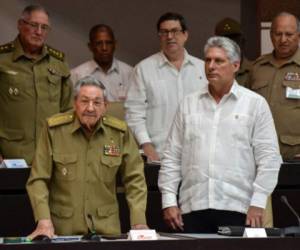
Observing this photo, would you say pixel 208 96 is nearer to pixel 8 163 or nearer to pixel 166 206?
pixel 166 206

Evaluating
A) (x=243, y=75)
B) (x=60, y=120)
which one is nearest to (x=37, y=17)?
(x=60, y=120)

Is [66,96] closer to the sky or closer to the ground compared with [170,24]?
closer to the ground

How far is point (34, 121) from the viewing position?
6703 millimetres

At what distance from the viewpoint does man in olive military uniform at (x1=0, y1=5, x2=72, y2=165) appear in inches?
261

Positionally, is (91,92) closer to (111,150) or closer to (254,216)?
(111,150)

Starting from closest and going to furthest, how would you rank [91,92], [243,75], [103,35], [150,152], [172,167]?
[91,92]
[172,167]
[150,152]
[243,75]
[103,35]

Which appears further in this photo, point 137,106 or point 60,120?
point 137,106

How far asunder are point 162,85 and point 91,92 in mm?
1498

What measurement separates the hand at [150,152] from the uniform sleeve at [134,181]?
3.13 ft

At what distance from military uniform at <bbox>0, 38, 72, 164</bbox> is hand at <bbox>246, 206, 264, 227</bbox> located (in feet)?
6.04

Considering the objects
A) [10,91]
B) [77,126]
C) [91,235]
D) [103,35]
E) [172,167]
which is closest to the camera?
[91,235]

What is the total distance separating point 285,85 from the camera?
6707mm

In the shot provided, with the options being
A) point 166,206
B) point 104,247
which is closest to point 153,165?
point 166,206

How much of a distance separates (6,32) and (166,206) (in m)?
3.66
